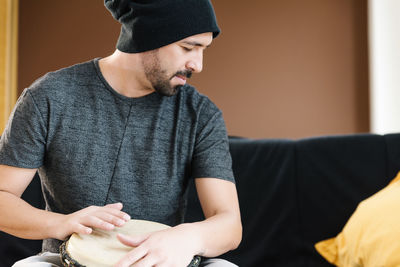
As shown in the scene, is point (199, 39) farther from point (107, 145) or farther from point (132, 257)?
point (132, 257)

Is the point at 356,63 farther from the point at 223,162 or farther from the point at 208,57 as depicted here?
the point at 223,162

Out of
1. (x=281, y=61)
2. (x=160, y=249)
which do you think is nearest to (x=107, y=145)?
(x=160, y=249)

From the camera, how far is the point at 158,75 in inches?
54.2

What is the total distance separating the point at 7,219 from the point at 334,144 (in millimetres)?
1340

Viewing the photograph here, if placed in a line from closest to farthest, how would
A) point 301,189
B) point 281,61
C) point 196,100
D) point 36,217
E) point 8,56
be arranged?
1. point 36,217
2. point 196,100
3. point 301,189
4. point 281,61
5. point 8,56

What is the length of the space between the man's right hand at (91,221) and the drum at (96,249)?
23 mm

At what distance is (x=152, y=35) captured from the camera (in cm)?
135

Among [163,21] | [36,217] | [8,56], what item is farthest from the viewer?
[8,56]

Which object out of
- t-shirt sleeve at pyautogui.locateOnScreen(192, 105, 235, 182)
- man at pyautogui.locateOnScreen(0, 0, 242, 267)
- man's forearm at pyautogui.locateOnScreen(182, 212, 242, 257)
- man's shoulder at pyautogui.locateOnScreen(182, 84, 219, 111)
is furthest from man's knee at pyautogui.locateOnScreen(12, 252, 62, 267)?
man's shoulder at pyautogui.locateOnScreen(182, 84, 219, 111)

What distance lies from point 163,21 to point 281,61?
199cm

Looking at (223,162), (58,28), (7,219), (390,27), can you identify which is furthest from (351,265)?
(58,28)

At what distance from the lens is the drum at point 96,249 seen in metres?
0.99

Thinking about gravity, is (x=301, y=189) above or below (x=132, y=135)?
below

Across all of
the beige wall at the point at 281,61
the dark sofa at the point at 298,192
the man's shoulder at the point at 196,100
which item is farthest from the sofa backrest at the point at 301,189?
the beige wall at the point at 281,61
